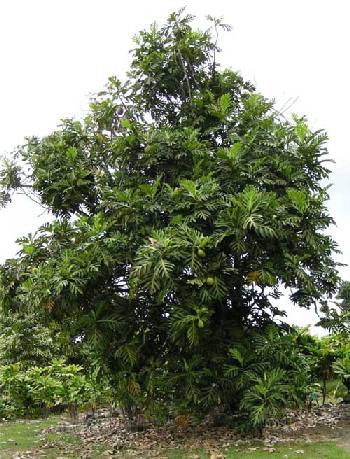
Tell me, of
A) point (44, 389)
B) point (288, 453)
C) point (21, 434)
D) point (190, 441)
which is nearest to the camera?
point (288, 453)

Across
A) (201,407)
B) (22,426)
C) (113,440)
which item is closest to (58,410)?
(22,426)

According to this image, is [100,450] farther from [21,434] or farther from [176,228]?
[176,228]

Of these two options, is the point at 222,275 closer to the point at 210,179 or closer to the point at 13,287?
the point at 210,179

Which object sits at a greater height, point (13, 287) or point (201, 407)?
point (13, 287)

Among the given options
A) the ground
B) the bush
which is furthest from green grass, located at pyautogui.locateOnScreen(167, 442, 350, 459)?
the bush

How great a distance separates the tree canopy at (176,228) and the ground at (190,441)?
0.66 meters

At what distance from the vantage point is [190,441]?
23.4 feet

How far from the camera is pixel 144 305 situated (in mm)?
7316

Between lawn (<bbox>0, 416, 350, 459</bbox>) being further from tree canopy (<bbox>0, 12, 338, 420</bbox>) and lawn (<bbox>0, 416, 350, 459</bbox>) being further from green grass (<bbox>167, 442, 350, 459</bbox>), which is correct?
tree canopy (<bbox>0, 12, 338, 420</bbox>)

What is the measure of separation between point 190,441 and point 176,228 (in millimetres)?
3098

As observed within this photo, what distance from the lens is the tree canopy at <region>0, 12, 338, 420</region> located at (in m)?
6.39

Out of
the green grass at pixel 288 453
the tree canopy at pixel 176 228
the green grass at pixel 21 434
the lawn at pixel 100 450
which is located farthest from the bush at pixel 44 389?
the green grass at pixel 288 453

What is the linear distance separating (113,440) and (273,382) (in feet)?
→ 9.12

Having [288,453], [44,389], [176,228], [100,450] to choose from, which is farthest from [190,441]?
[44,389]
